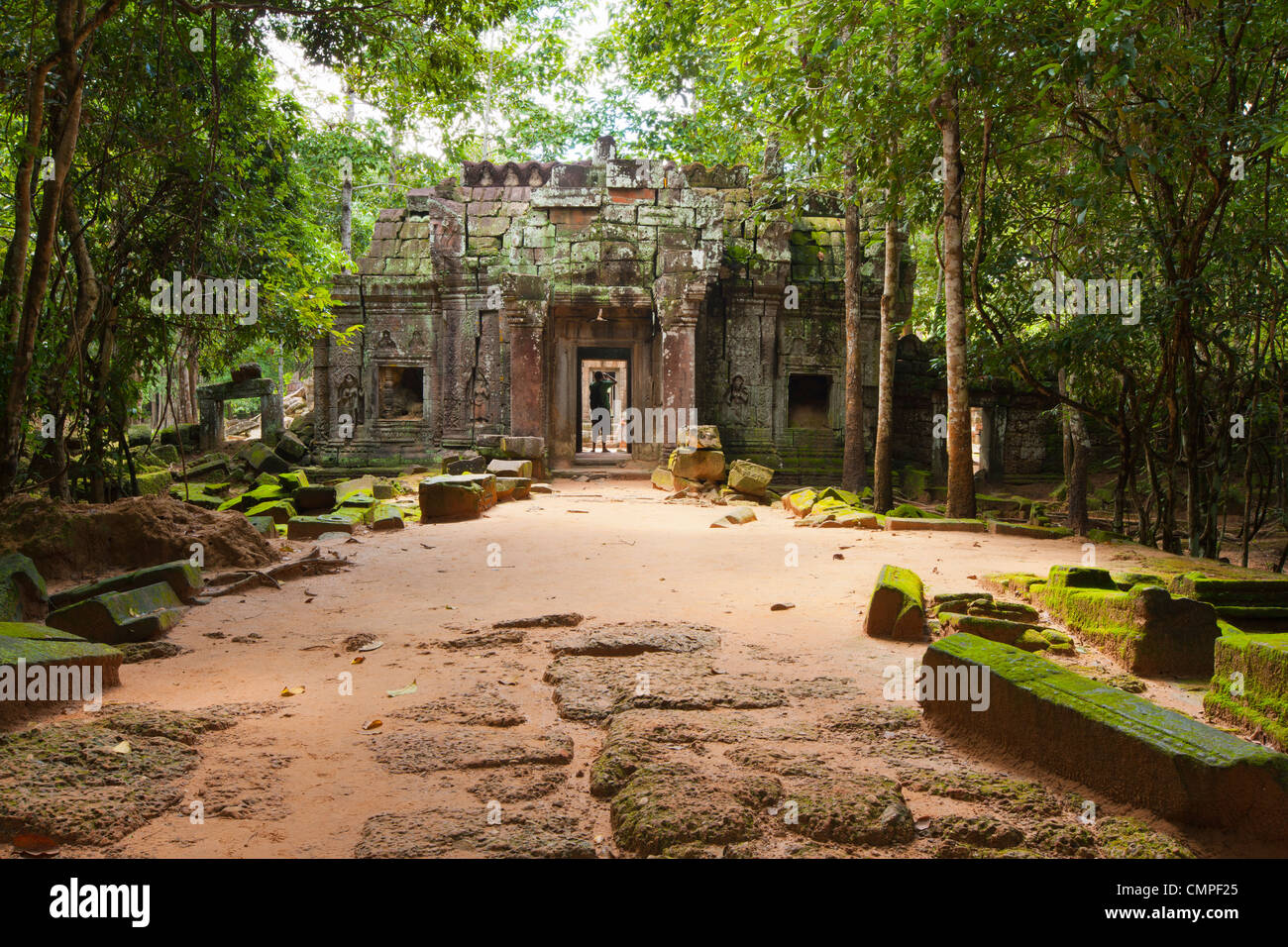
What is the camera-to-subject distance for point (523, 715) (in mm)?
3100

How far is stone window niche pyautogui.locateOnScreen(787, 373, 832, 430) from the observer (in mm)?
15383

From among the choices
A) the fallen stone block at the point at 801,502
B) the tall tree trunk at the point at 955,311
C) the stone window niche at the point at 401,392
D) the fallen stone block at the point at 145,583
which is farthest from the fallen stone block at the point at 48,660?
the stone window niche at the point at 401,392

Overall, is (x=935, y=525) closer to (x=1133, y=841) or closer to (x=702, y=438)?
(x=702, y=438)

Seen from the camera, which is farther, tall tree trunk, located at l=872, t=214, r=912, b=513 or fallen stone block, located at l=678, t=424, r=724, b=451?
fallen stone block, located at l=678, t=424, r=724, b=451

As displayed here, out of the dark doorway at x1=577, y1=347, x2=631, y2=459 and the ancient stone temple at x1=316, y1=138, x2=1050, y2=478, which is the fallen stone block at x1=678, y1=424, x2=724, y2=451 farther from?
the dark doorway at x1=577, y1=347, x2=631, y2=459

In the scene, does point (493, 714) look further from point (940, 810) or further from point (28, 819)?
point (940, 810)

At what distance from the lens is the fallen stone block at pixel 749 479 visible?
11039mm

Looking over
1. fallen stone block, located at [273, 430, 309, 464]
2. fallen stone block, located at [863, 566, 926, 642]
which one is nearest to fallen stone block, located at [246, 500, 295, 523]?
fallen stone block, located at [273, 430, 309, 464]

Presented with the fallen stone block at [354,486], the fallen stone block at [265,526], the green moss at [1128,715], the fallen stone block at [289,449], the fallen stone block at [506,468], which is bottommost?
the green moss at [1128,715]

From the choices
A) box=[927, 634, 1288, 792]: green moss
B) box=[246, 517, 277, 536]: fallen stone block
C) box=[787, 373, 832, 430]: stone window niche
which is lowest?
box=[927, 634, 1288, 792]: green moss

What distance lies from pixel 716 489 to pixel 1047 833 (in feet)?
30.3

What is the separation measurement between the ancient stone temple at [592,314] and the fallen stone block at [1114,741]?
1057 cm

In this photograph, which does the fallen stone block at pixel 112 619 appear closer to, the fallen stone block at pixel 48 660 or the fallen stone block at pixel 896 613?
the fallen stone block at pixel 48 660

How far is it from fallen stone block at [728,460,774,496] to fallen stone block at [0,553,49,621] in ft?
26.4
